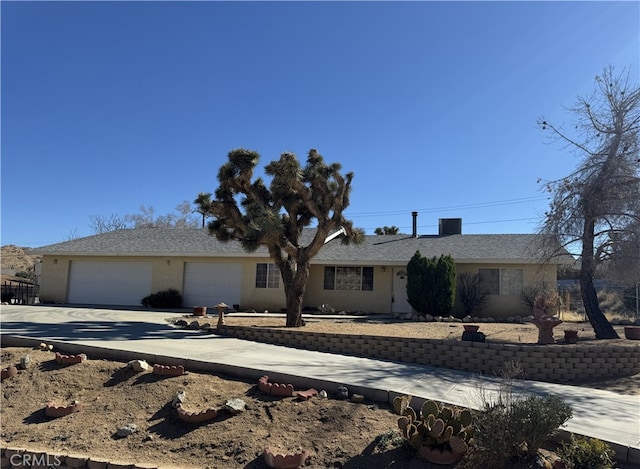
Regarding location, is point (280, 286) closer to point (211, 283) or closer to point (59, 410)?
point (211, 283)

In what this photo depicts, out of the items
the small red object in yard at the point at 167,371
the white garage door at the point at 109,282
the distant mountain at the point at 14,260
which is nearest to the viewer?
the small red object in yard at the point at 167,371

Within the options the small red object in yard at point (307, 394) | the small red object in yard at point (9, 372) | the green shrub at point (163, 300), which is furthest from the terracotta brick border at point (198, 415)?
the green shrub at point (163, 300)

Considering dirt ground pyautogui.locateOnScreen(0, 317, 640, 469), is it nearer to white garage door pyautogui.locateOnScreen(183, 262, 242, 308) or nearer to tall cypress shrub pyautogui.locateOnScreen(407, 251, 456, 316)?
tall cypress shrub pyautogui.locateOnScreen(407, 251, 456, 316)

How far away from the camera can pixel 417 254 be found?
18328 mm

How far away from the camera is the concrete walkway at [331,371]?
585cm

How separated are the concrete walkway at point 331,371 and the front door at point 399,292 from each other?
9.84 meters

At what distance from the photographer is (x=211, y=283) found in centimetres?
2088

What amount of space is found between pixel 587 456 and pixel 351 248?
17.5m

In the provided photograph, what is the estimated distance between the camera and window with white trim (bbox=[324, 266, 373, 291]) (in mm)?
20141

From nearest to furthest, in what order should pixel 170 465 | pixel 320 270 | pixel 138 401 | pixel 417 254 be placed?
pixel 170 465
pixel 138 401
pixel 417 254
pixel 320 270

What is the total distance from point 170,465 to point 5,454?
6.75ft

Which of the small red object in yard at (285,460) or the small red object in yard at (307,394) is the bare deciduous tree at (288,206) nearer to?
the small red object in yard at (307,394)

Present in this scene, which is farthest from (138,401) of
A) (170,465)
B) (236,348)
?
(236,348)

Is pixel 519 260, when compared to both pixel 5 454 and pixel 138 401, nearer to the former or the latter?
pixel 138 401
